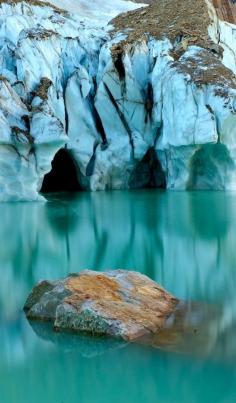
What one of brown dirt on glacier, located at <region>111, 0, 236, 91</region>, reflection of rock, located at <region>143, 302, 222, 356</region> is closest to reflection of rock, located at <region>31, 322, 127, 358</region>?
reflection of rock, located at <region>143, 302, 222, 356</region>

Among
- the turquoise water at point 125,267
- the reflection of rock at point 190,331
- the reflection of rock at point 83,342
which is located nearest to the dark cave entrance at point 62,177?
the turquoise water at point 125,267

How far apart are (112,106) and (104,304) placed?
19763 millimetres

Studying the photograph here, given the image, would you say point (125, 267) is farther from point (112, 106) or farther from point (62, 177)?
point (62, 177)

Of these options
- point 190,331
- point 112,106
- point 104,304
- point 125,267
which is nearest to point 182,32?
point 112,106

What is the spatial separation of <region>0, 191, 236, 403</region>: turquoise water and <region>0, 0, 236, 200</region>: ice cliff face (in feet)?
11.7

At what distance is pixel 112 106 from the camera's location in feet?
83.4

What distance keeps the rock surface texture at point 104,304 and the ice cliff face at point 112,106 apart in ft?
45.8

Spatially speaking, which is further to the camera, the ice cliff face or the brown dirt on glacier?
the brown dirt on glacier

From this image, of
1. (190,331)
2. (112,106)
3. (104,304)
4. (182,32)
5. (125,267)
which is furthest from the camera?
(182,32)

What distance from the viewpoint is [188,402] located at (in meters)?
4.52

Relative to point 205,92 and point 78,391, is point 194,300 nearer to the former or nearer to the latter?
point 78,391

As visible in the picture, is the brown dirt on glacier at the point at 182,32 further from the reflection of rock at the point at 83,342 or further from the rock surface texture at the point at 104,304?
the reflection of rock at the point at 83,342

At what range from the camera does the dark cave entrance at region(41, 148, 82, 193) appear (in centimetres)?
2742

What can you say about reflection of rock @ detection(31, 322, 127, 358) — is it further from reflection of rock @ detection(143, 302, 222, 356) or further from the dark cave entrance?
the dark cave entrance
